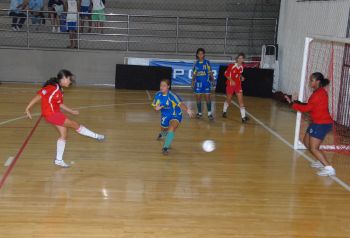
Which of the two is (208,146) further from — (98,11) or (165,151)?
(98,11)

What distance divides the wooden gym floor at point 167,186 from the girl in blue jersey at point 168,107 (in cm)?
43

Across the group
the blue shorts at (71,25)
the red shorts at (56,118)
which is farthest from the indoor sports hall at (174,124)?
the blue shorts at (71,25)

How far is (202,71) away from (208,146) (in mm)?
3056

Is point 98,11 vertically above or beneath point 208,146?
above

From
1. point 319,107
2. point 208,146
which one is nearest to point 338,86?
point 208,146

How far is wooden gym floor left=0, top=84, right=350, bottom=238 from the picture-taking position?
624cm

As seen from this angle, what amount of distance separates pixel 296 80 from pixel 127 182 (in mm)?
10197

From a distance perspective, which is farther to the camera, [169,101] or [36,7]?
[36,7]

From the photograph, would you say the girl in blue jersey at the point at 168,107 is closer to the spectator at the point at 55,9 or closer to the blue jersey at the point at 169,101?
the blue jersey at the point at 169,101

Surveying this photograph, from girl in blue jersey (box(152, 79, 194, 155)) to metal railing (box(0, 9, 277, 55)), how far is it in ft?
33.7

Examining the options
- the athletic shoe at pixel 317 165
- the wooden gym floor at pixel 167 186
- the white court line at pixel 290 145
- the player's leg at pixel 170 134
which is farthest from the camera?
the player's leg at pixel 170 134

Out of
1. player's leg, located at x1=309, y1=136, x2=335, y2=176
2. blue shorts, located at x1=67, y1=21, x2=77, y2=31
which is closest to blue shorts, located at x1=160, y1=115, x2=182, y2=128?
player's leg, located at x1=309, y1=136, x2=335, y2=176

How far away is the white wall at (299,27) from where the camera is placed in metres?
→ 13.5

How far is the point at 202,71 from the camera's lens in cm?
1283
